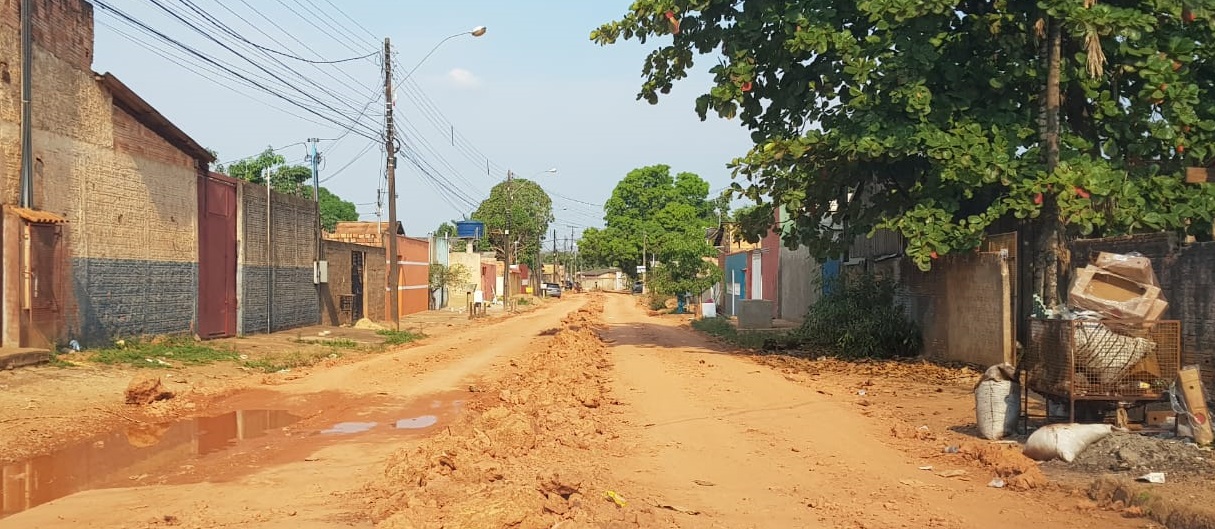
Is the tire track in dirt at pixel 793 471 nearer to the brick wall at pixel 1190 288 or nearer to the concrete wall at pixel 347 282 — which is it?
the brick wall at pixel 1190 288

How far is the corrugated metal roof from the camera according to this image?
576 inches

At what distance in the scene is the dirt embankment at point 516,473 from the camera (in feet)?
18.6

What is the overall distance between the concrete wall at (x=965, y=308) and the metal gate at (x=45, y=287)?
15.6 m

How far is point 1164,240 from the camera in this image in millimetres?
10773

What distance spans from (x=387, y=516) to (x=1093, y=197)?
40.5 feet

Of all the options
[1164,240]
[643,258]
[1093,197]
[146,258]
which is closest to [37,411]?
[146,258]

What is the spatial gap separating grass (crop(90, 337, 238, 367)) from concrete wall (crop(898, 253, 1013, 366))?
13871mm

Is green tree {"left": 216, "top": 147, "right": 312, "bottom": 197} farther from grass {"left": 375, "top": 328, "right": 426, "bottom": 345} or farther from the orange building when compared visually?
grass {"left": 375, "top": 328, "right": 426, "bottom": 345}

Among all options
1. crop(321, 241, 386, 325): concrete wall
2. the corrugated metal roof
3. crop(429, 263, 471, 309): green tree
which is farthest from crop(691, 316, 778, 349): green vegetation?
crop(429, 263, 471, 309): green tree

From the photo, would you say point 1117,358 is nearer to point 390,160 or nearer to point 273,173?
point 390,160

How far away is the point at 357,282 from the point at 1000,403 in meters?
28.8

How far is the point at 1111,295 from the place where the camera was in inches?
360

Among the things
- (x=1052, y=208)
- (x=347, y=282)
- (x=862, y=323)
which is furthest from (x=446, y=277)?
(x=1052, y=208)

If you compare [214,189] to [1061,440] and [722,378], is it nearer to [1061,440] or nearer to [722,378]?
[722,378]
